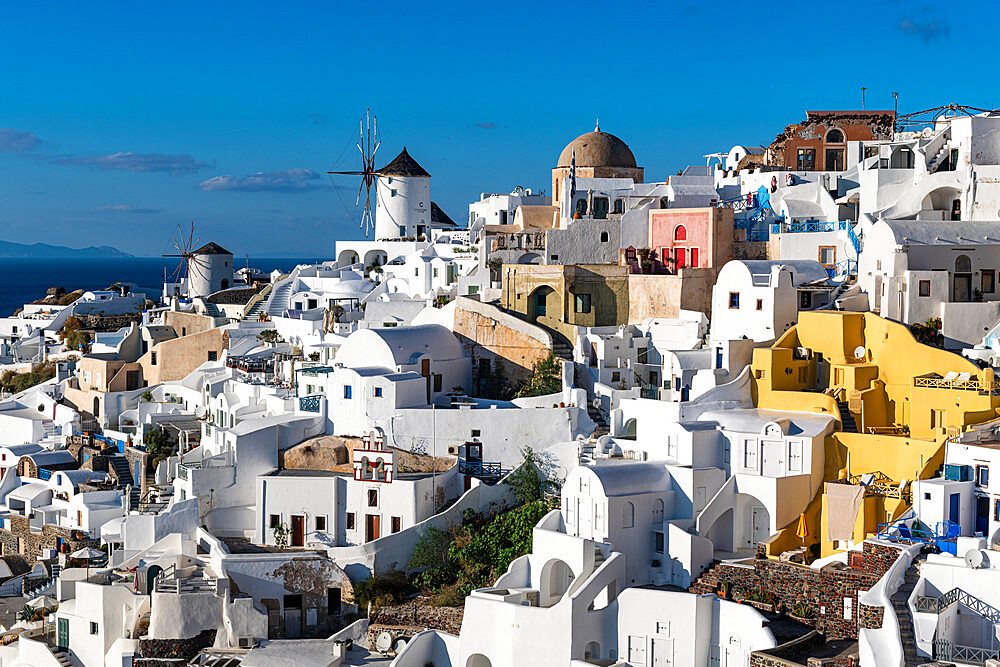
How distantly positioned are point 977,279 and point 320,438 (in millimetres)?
15960

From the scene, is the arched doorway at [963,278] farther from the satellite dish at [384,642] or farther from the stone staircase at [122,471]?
the stone staircase at [122,471]

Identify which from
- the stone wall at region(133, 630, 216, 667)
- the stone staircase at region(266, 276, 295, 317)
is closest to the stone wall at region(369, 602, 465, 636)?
the stone wall at region(133, 630, 216, 667)

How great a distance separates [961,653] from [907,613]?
1.03 meters

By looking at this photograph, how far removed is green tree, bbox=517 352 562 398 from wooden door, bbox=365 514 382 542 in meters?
5.08

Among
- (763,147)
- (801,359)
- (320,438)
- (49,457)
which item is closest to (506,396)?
(320,438)

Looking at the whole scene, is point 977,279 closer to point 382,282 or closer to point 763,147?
point 763,147

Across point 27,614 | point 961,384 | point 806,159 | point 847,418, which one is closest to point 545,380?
point 847,418

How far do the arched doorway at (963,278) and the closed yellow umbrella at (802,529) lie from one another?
7.78m

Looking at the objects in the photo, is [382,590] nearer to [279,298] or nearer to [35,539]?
[35,539]

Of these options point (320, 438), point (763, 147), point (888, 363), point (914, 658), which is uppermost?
point (763, 147)

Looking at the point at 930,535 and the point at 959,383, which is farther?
the point at 959,383

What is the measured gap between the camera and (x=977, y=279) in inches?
1160

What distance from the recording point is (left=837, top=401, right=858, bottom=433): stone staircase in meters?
25.8

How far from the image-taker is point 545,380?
31375 millimetres
